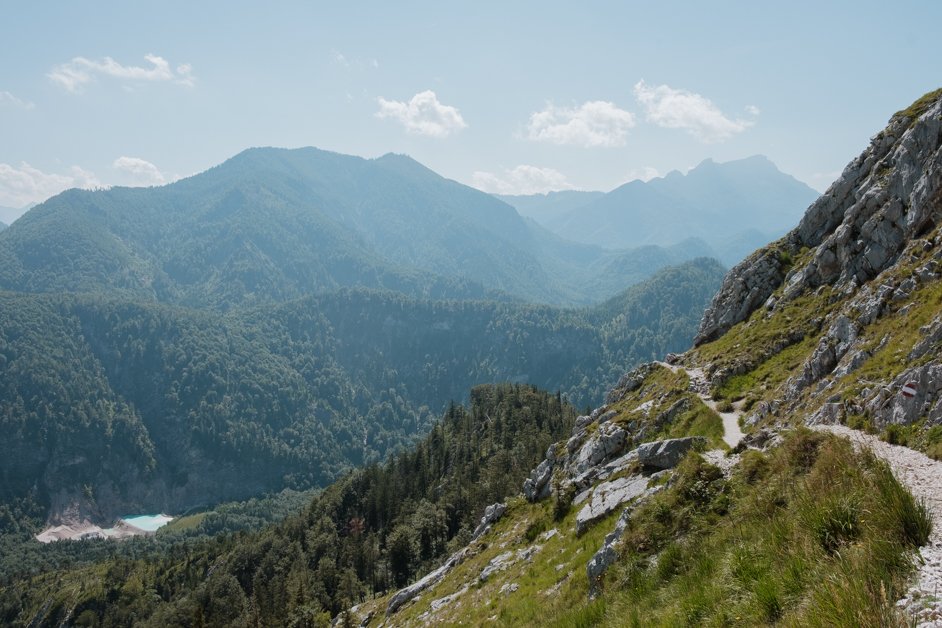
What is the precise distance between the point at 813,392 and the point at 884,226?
21212 mm

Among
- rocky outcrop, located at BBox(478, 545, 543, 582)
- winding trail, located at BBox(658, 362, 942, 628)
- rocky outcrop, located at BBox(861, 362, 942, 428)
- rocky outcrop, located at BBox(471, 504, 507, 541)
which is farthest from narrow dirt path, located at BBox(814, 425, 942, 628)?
rocky outcrop, located at BBox(471, 504, 507, 541)

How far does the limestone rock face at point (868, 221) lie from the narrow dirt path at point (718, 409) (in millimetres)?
10649

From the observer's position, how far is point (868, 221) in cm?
4653

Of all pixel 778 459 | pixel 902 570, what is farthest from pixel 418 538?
pixel 902 570

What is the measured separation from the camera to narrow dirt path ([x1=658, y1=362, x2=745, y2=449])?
33838 millimetres

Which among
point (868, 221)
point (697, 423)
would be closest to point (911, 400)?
point (697, 423)

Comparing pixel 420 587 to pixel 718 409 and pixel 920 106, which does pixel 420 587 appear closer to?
pixel 718 409

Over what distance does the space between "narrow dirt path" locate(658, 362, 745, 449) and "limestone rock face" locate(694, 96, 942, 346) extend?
10649mm

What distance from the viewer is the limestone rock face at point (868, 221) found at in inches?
1639

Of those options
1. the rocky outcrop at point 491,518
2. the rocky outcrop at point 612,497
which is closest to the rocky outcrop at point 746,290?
the rocky outcrop at point 491,518

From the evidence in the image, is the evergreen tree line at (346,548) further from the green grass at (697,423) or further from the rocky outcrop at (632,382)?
the green grass at (697,423)

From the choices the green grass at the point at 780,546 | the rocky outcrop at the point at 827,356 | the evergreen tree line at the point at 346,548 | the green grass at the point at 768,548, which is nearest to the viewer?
the green grass at the point at 780,546

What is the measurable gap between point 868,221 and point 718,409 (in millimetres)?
22307

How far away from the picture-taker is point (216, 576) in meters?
151
